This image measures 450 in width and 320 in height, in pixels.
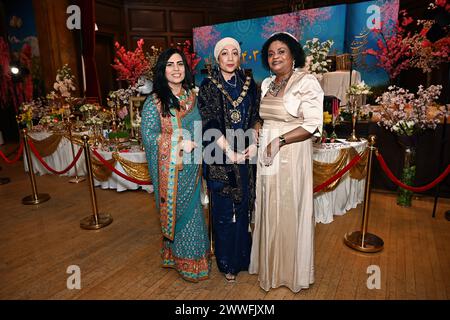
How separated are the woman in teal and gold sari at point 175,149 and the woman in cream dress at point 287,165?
47 cm

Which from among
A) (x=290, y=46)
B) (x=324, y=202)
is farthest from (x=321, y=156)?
(x=290, y=46)

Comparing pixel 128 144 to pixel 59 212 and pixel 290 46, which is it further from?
pixel 290 46

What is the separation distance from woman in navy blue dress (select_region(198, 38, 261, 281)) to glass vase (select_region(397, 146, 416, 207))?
2.49 m

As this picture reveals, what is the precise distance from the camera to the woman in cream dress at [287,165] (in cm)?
191

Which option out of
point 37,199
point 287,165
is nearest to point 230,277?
point 287,165

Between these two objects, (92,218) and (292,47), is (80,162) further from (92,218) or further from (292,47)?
(292,47)

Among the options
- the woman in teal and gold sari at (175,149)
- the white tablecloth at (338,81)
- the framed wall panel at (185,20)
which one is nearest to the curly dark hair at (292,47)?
the woman in teal and gold sari at (175,149)

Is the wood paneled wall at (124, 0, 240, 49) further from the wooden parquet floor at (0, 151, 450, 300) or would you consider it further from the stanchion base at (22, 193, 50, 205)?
the wooden parquet floor at (0, 151, 450, 300)

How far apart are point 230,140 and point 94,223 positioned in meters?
2.26

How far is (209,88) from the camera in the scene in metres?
2.11

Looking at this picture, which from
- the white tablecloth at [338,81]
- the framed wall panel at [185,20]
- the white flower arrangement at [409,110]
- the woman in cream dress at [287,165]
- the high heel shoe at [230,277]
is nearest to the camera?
the woman in cream dress at [287,165]

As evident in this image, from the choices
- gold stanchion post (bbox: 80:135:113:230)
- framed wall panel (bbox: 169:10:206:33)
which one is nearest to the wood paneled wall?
framed wall panel (bbox: 169:10:206:33)

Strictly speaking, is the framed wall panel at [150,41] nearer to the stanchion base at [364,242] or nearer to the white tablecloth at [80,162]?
the white tablecloth at [80,162]

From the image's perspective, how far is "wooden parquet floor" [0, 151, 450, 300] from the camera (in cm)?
231
